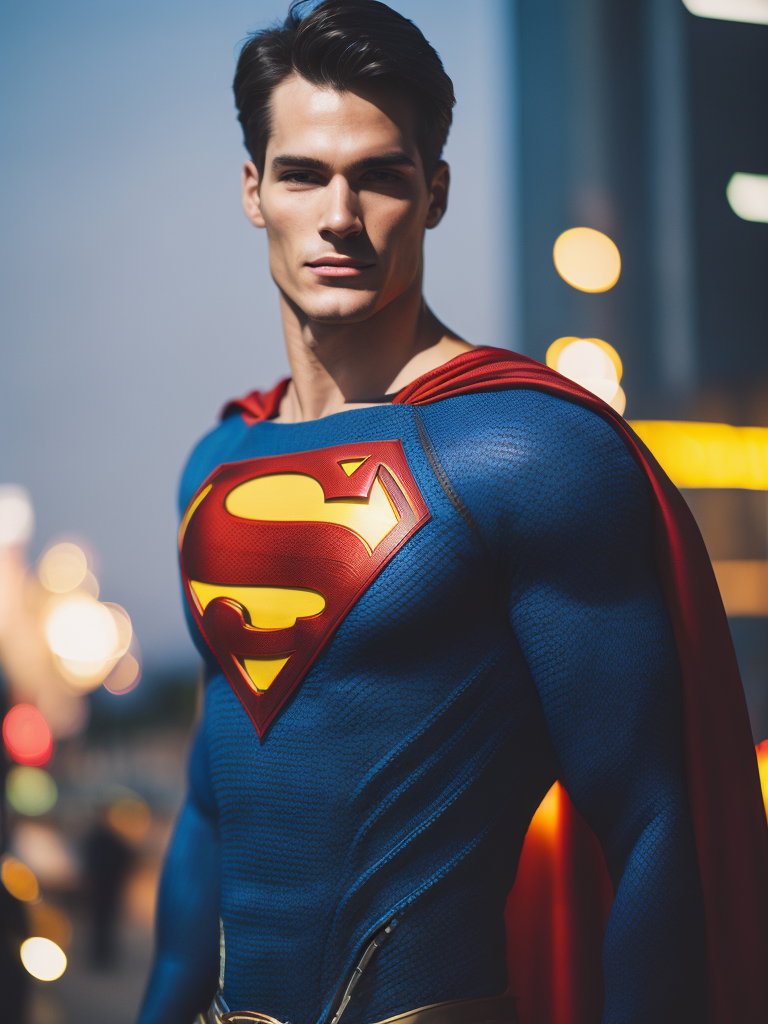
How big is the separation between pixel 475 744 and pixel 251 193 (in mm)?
699

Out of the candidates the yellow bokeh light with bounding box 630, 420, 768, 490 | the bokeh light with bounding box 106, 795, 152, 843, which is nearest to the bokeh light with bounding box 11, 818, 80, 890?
the bokeh light with bounding box 106, 795, 152, 843

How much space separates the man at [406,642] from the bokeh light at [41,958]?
187 centimetres

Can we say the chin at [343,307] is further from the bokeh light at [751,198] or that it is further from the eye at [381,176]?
the bokeh light at [751,198]

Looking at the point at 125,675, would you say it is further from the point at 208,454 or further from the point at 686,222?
the point at 208,454

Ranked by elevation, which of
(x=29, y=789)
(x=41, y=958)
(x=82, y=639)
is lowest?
(x=82, y=639)

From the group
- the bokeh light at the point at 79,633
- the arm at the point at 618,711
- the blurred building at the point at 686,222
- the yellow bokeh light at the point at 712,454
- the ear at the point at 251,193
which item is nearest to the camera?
the arm at the point at 618,711

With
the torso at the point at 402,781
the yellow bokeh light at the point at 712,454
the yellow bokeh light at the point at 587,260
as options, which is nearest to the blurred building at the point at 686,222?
the yellow bokeh light at the point at 712,454

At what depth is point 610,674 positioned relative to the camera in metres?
0.86

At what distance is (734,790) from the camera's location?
0.89m

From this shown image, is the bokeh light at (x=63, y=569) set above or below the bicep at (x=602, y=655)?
below

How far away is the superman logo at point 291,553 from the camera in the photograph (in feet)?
3.01

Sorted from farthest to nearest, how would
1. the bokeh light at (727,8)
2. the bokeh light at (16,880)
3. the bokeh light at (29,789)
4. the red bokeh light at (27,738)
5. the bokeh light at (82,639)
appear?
the bokeh light at (82,639)
the bokeh light at (29,789)
the red bokeh light at (27,738)
the bokeh light at (727,8)
the bokeh light at (16,880)

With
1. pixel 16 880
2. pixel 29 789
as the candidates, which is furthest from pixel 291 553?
pixel 29 789

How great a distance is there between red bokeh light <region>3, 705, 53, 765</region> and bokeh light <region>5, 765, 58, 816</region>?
0.26 metres
